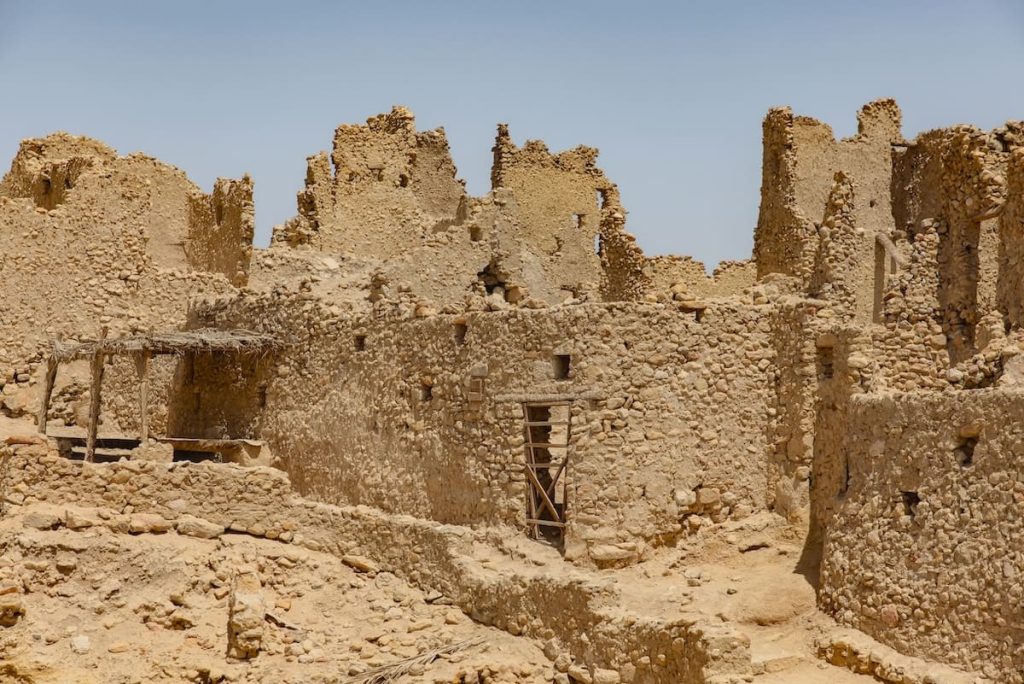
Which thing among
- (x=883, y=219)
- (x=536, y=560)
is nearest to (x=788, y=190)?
(x=883, y=219)

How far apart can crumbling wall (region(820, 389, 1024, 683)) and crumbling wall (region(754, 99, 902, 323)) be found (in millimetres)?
9404

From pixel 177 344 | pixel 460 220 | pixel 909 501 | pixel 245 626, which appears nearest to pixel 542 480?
pixel 245 626

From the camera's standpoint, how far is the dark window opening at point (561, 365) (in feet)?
56.9

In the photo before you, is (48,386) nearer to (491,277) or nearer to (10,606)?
(10,606)

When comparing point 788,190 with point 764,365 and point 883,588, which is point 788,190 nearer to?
point 764,365

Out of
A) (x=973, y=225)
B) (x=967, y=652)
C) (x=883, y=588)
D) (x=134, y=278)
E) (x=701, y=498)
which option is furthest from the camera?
(x=134, y=278)

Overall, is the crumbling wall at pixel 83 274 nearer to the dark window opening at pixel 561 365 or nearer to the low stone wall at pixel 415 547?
the low stone wall at pixel 415 547

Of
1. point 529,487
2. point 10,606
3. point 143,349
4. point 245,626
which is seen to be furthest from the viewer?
point 143,349

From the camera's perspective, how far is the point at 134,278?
78.6 ft

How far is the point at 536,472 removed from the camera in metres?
17.8

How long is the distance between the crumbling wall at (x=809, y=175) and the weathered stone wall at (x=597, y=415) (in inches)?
276

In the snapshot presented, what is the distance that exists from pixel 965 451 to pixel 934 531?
2.60 ft

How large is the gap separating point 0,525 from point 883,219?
46.9 ft

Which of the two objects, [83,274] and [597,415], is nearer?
[597,415]
